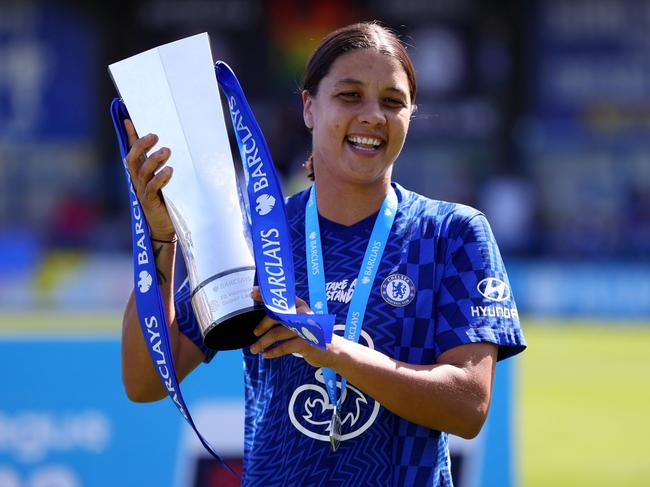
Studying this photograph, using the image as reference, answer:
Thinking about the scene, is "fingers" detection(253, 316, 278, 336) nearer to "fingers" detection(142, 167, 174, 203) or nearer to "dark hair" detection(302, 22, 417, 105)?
"fingers" detection(142, 167, 174, 203)

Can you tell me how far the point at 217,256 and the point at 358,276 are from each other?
1.14 feet

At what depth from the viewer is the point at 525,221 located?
1880cm

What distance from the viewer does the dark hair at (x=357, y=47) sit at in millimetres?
2666

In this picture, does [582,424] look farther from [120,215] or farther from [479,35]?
[120,215]

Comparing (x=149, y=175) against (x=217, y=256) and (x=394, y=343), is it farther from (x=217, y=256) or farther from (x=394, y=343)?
(x=394, y=343)

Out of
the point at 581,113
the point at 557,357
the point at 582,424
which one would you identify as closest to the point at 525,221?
the point at 581,113

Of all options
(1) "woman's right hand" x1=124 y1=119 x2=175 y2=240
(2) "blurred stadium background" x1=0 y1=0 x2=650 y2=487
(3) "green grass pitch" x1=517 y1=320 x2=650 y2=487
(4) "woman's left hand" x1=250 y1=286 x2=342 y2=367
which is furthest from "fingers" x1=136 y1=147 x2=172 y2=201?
(2) "blurred stadium background" x1=0 y1=0 x2=650 y2=487

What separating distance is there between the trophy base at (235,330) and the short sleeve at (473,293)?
0.42m

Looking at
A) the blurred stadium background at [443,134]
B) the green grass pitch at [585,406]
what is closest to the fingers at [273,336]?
the green grass pitch at [585,406]

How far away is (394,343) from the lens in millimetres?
2588

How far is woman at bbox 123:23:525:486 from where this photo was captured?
2.51 m

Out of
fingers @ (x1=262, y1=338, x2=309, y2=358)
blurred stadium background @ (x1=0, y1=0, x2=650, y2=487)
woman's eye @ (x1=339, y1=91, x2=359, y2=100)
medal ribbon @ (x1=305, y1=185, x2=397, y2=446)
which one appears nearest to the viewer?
fingers @ (x1=262, y1=338, x2=309, y2=358)

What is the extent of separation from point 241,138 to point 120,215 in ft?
56.9

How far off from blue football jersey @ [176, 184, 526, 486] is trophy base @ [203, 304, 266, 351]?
0.16 m
